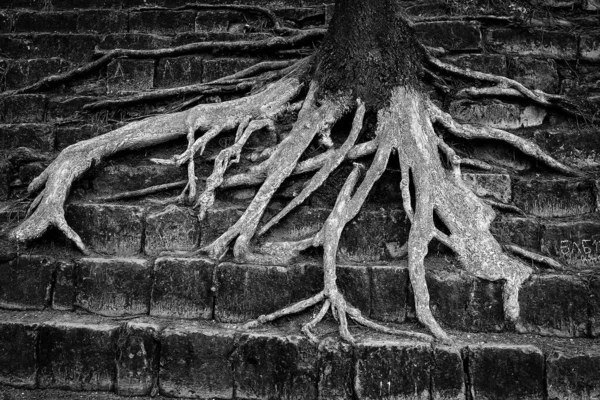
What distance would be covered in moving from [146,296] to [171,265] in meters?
0.24

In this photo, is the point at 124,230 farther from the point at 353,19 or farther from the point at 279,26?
the point at 279,26

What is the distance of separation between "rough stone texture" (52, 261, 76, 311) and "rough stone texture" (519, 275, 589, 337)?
2.68 metres

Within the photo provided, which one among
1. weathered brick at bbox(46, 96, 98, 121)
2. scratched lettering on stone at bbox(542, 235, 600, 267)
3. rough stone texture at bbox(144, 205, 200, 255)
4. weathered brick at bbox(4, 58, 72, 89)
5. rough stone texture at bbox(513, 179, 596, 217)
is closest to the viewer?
scratched lettering on stone at bbox(542, 235, 600, 267)

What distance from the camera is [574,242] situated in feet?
12.4

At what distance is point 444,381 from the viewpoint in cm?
323

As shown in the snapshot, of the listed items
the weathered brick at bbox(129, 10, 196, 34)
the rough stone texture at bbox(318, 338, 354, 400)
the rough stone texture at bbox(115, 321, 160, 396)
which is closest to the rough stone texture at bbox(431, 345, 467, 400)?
the rough stone texture at bbox(318, 338, 354, 400)

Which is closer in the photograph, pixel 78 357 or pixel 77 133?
pixel 78 357

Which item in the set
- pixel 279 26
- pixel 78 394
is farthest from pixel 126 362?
pixel 279 26

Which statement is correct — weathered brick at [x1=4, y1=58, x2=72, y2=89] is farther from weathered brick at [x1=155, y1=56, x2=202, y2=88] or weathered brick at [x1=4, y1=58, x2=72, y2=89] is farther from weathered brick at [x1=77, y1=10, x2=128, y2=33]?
weathered brick at [x1=155, y1=56, x2=202, y2=88]

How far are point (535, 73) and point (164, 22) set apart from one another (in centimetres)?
346

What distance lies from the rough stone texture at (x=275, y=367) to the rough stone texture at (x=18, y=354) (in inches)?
46.5

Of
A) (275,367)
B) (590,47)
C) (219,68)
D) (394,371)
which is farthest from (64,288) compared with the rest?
(590,47)

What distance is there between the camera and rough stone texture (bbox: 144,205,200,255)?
3.93 meters

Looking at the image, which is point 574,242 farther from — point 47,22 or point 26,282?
point 47,22
